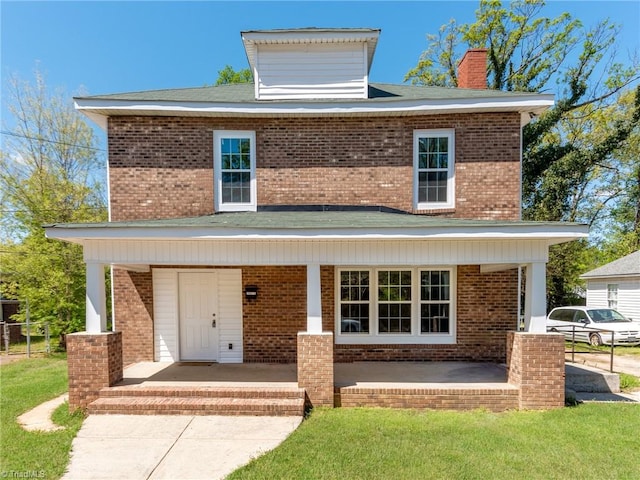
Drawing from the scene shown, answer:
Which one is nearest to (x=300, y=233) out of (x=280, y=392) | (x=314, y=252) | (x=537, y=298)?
(x=314, y=252)

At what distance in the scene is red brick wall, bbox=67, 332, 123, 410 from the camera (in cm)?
603

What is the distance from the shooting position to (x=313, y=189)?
8.12 m

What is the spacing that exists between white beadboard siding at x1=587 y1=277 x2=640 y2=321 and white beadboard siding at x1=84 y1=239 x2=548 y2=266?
45.8 feet

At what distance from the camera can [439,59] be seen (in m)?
22.0

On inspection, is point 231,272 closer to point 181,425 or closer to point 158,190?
point 158,190

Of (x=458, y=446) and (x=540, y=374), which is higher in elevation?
(x=540, y=374)

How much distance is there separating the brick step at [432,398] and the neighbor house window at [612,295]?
15.0 metres

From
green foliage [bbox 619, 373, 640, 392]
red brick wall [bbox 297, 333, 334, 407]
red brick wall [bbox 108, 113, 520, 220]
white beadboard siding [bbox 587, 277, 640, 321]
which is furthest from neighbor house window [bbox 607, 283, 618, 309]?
red brick wall [bbox 297, 333, 334, 407]

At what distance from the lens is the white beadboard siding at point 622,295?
50.9 feet

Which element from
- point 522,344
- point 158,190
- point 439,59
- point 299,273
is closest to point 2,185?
point 158,190

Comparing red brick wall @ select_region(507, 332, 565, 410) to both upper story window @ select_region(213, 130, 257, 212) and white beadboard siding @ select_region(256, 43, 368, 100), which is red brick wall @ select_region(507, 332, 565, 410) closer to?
upper story window @ select_region(213, 130, 257, 212)

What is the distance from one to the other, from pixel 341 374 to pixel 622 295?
16.3 metres

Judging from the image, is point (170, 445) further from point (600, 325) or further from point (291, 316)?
point (600, 325)

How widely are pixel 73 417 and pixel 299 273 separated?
189 inches
